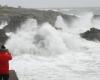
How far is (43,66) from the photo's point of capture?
15.9 m

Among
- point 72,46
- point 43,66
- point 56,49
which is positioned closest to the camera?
point 43,66

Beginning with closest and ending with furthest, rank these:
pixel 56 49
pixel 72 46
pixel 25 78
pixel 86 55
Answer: pixel 25 78
pixel 86 55
pixel 56 49
pixel 72 46

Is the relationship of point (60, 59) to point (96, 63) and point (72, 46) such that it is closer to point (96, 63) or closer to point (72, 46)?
point (96, 63)

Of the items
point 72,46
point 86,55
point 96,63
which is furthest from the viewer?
point 72,46

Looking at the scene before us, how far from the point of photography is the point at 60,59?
59.3 ft

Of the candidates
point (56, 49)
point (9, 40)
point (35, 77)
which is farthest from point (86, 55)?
point (35, 77)

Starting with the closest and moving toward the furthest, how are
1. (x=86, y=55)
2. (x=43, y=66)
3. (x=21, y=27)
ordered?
(x=43, y=66) → (x=86, y=55) → (x=21, y=27)

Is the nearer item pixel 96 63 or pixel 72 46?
pixel 96 63

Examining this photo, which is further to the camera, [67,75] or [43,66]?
[43,66]

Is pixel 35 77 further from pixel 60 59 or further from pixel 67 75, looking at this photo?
pixel 60 59

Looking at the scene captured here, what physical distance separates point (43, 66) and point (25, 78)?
2.73 metres

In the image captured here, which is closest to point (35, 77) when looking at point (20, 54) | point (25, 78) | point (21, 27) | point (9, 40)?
point (25, 78)

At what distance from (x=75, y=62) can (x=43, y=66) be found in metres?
1.95

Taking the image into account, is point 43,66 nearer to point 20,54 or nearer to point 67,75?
point 67,75
